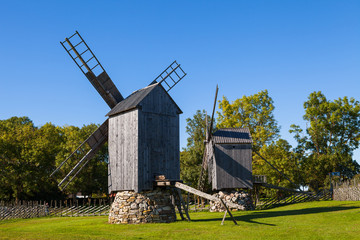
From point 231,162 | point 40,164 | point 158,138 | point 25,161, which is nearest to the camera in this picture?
point 158,138

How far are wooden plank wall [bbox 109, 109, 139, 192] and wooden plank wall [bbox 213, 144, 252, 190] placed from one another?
9.79 metres

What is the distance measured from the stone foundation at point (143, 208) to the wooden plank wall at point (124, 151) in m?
0.62

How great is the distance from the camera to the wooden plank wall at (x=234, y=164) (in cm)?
2948

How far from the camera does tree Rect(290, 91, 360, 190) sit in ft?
136

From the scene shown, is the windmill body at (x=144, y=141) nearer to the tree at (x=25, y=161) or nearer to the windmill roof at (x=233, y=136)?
the windmill roof at (x=233, y=136)

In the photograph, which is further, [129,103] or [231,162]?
[231,162]

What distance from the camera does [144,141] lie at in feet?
68.9

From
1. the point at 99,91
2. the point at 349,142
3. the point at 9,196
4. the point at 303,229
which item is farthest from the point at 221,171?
the point at 9,196

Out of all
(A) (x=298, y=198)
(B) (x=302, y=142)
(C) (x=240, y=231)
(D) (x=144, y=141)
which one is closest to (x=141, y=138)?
(D) (x=144, y=141)

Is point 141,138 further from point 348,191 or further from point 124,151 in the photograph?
point 348,191

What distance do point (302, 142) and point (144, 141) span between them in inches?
1150

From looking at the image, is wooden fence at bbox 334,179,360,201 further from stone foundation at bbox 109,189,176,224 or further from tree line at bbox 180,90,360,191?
stone foundation at bbox 109,189,176,224

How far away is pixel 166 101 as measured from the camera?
22.4 m

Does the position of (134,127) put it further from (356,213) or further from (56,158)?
(56,158)
